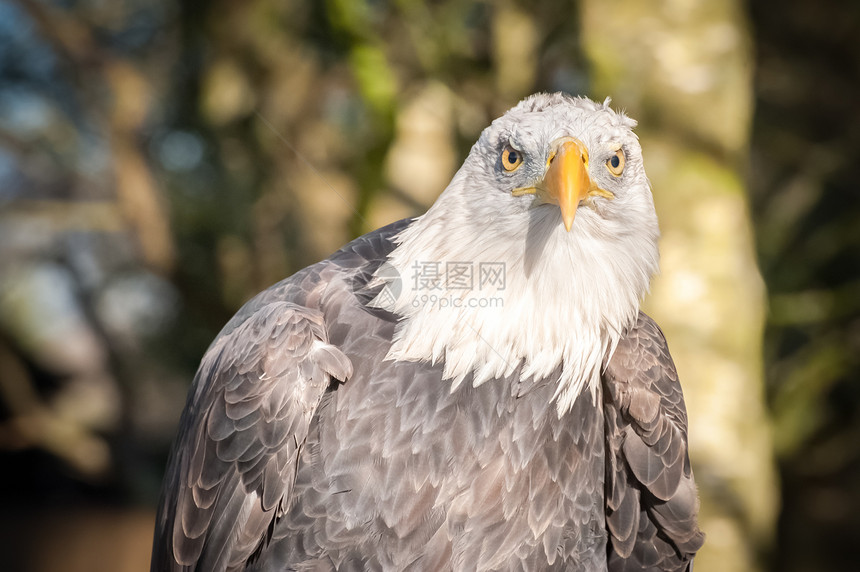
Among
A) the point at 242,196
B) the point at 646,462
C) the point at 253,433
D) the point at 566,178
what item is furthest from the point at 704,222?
the point at 242,196

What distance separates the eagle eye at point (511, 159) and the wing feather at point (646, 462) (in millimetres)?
656

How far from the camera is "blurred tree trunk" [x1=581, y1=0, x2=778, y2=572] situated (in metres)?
3.31

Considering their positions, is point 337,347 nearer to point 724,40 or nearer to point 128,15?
point 724,40

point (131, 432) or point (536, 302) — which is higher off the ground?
point (536, 302)

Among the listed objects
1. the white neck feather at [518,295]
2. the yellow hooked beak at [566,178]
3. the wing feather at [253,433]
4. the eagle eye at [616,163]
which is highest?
the eagle eye at [616,163]

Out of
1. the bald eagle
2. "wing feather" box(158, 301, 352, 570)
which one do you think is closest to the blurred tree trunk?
the bald eagle

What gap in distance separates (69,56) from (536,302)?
480 cm

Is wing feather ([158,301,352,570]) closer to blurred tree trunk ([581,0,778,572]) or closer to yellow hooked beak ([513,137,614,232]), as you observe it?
yellow hooked beak ([513,137,614,232])

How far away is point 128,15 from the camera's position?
5.87 metres

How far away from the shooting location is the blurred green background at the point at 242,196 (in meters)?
4.68

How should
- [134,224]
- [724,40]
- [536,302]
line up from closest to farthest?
[536,302] → [724,40] → [134,224]

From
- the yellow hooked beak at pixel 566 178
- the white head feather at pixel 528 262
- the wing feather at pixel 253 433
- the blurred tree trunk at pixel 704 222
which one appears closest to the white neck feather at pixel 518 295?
the white head feather at pixel 528 262

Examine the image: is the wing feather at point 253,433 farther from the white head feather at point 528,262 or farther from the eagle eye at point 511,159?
the eagle eye at point 511,159

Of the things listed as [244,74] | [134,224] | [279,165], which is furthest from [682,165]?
[134,224]
